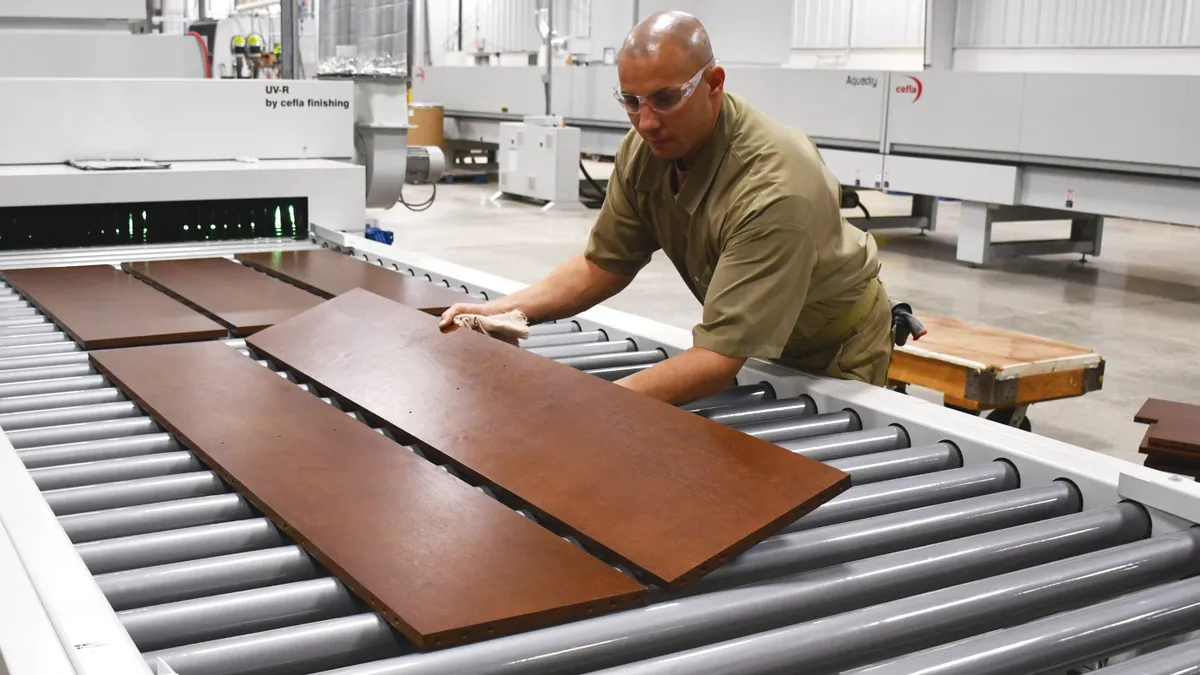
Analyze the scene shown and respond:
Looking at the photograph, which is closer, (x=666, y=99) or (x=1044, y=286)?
(x=666, y=99)

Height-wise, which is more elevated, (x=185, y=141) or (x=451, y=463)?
(x=185, y=141)

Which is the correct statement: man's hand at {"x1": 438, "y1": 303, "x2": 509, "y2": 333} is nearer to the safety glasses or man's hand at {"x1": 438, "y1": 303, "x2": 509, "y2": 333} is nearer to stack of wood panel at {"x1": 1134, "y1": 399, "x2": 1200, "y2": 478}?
the safety glasses

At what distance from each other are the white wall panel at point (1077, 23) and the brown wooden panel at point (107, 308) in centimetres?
924

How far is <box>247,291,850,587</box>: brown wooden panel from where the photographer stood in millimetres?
1337

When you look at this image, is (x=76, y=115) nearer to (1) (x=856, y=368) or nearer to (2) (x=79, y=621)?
(1) (x=856, y=368)

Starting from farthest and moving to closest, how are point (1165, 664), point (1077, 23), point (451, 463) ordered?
point (1077, 23) < point (451, 463) < point (1165, 664)

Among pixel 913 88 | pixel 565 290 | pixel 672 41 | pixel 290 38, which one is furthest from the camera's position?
pixel 913 88

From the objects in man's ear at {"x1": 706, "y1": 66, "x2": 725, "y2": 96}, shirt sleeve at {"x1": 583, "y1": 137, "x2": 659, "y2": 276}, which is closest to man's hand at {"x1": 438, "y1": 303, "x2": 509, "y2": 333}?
shirt sleeve at {"x1": 583, "y1": 137, "x2": 659, "y2": 276}

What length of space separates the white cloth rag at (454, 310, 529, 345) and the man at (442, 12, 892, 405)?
0.04 m

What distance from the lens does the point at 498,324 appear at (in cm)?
231

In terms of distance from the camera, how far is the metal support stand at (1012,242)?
724 centimetres

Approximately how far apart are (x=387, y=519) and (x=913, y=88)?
21.3 ft

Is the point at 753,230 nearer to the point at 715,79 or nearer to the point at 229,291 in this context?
the point at 715,79

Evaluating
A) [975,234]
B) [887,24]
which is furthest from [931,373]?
[887,24]
